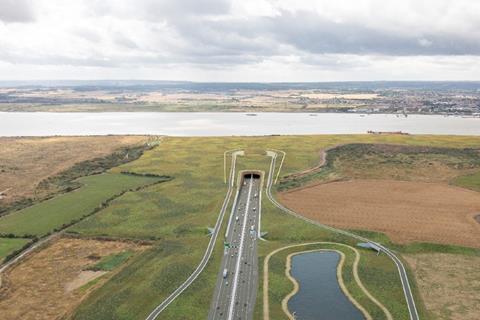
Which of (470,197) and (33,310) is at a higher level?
(470,197)

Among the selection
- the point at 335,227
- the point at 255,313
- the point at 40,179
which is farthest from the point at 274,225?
the point at 40,179

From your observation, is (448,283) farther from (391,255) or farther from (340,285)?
(340,285)

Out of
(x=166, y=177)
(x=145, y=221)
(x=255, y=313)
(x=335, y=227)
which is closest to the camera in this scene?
(x=255, y=313)

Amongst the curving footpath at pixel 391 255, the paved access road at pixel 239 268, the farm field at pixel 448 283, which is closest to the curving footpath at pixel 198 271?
the paved access road at pixel 239 268

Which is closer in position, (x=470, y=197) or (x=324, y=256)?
(x=324, y=256)

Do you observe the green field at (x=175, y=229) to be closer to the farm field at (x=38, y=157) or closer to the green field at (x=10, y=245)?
the green field at (x=10, y=245)

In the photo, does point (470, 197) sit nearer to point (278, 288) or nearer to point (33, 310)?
point (278, 288)
